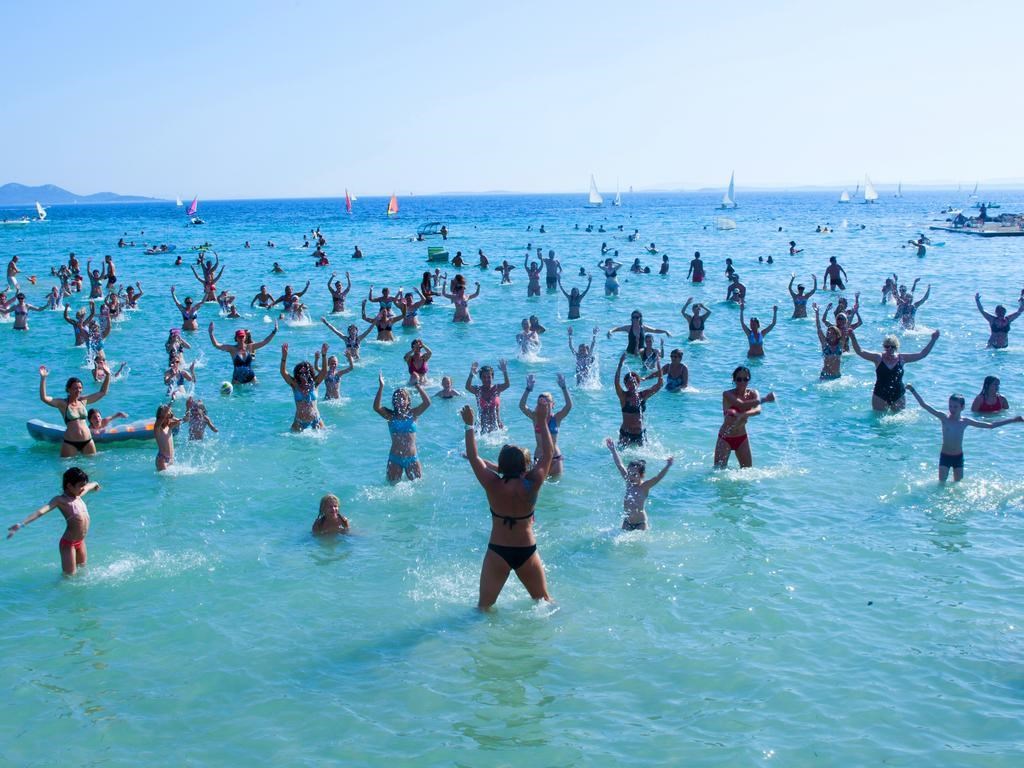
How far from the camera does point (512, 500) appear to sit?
27.4 ft

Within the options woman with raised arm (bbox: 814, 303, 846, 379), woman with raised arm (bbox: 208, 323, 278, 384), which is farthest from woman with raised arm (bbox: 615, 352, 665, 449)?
woman with raised arm (bbox: 208, 323, 278, 384)

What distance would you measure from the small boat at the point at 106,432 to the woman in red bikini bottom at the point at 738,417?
1046 centimetres

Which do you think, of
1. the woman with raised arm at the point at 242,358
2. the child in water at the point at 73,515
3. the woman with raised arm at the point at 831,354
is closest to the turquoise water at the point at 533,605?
the child in water at the point at 73,515

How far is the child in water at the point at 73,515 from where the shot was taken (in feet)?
33.1

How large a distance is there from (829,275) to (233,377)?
2738 centimetres

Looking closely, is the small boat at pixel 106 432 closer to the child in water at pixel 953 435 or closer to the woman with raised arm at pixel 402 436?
the woman with raised arm at pixel 402 436

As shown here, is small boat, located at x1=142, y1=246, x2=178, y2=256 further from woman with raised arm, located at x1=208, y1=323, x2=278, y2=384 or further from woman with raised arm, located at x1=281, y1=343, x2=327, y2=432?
woman with raised arm, located at x1=281, y1=343, x2=327, y2=432

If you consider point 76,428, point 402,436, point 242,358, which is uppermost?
point 242,358

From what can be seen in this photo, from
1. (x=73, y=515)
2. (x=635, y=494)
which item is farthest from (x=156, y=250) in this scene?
(x=635, y=494)

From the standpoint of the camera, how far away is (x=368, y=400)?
64.6 feet

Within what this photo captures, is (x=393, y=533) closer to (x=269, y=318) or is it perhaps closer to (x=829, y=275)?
(x=269, y=318)

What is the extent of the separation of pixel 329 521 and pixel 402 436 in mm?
2271

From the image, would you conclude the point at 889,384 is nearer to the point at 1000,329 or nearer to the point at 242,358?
the point at 1000,329

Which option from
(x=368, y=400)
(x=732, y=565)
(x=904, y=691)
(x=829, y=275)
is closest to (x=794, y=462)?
(x=732, y=565)
